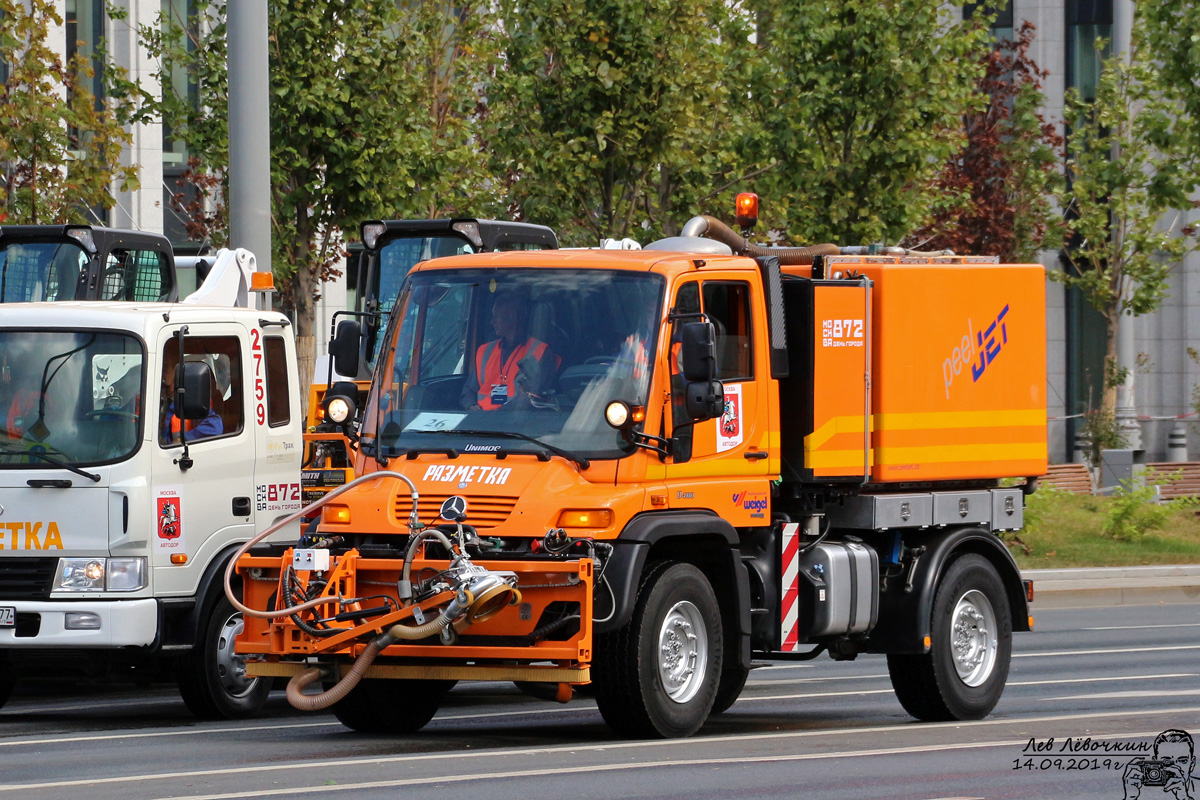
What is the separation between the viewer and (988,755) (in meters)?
9.98

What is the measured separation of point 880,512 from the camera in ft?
37.6

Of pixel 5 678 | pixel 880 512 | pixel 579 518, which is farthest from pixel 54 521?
pixel 880 512

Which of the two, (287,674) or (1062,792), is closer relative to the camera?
(1062,792)

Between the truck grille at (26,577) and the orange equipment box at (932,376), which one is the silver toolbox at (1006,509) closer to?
the orange equipment box at (932,376)

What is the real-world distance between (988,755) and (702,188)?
604 inches

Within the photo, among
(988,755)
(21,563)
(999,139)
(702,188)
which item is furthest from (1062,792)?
(999,139)

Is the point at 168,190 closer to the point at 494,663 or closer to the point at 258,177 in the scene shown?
the point at 258,177

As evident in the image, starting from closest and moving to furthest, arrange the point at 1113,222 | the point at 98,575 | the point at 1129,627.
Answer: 1. the point at 98,575
2. the point at 1129,627
3. the point at 1113,222

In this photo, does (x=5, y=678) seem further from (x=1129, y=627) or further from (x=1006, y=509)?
(x=1129, y=627)

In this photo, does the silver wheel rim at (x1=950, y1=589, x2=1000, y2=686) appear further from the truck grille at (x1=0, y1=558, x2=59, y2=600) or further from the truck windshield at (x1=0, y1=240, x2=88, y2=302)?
the truck windshield at (x1=0, y1=240, x2=88, y2=302)

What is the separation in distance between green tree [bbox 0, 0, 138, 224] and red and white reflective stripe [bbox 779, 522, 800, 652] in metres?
11.3

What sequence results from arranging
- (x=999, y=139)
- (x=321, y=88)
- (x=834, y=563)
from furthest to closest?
(x=999, y=139), (x=321, y=88), (x=834, y=563)

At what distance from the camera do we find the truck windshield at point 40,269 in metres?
14.2

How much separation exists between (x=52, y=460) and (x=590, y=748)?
3896mm
